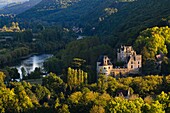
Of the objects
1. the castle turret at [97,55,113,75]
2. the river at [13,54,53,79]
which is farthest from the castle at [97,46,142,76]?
the river at [13,54,53,79]

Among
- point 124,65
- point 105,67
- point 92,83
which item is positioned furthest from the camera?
point 124,65

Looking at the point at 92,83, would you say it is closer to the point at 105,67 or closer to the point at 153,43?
the point at 105,67

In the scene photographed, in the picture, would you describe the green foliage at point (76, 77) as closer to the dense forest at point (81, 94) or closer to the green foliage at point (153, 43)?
the dense forest at point (81, 94)

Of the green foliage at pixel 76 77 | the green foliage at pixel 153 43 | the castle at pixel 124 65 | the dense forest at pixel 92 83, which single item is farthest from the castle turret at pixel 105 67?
the green foliage at pixel 153 43

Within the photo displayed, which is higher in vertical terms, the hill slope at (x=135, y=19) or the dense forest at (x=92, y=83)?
the hill slope at (x=135, y=19)

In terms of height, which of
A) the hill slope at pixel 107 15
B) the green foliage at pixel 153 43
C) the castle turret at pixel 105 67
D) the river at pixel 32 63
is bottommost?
the river at pixel 32 63

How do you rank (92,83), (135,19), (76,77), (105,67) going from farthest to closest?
(135,19) → (105,67) → (92,83) → (76,77)

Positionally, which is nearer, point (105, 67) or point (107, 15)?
point (105, 67)

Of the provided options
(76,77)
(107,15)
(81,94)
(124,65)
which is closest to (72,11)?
(107,15)

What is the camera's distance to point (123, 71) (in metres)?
39.6

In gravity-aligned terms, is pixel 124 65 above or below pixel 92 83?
above

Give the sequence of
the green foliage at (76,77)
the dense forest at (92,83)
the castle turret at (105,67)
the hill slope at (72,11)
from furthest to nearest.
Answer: the hill slope at (72,11)
the castle turret at (105,67)
the green foliage at (76,77)
the dense forest at (92,83)

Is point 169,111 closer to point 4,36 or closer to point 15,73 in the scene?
point 15,73

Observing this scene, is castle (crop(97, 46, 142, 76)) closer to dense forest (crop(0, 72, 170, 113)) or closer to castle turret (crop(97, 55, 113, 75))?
castle turret (crop(97, 55, 113, 75))
